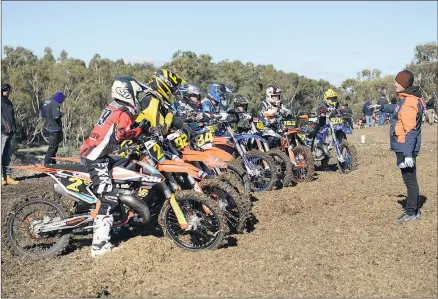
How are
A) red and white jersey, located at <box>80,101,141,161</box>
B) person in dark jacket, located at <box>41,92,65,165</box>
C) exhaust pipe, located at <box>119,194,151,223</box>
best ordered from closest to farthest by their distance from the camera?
red and white jersey, located at <box>80,101,141,161</box> → exhaust pipe, located at <box>119,194,151,223</box> → person in dark jacket, located at <box>41,92,65,165</box>

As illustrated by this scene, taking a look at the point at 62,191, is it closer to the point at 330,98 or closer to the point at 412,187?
the point at 412,187

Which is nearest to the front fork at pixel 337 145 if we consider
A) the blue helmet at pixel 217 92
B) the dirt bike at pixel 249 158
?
the dirt bike at pixel 249 158

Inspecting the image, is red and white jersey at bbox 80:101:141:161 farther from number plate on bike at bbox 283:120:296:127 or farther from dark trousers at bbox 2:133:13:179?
dark trousers at bbox 2:133:13:179

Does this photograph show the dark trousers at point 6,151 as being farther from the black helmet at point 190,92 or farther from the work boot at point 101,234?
the work boot at point 101,234

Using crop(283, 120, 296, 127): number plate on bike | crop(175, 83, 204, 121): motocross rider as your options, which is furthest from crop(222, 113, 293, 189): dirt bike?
crop(175, 83, 204, 121): motocross rider

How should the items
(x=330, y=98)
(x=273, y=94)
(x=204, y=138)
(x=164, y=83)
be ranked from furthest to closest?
(x=330, y=98) < (x=273, y=94) < (x=204, y=138) < (x=164, y=83)

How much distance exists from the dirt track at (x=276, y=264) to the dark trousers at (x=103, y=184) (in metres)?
0.53

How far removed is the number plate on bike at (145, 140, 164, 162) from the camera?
596cm

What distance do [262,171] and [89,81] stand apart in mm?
24747

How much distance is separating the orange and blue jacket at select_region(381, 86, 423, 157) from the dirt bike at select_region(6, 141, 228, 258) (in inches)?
114

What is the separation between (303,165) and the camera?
32.8 ft

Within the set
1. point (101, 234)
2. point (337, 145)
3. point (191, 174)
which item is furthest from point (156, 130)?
point (337, 145)

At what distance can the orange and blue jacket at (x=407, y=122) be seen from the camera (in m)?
6.87

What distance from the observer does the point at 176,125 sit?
680cm
